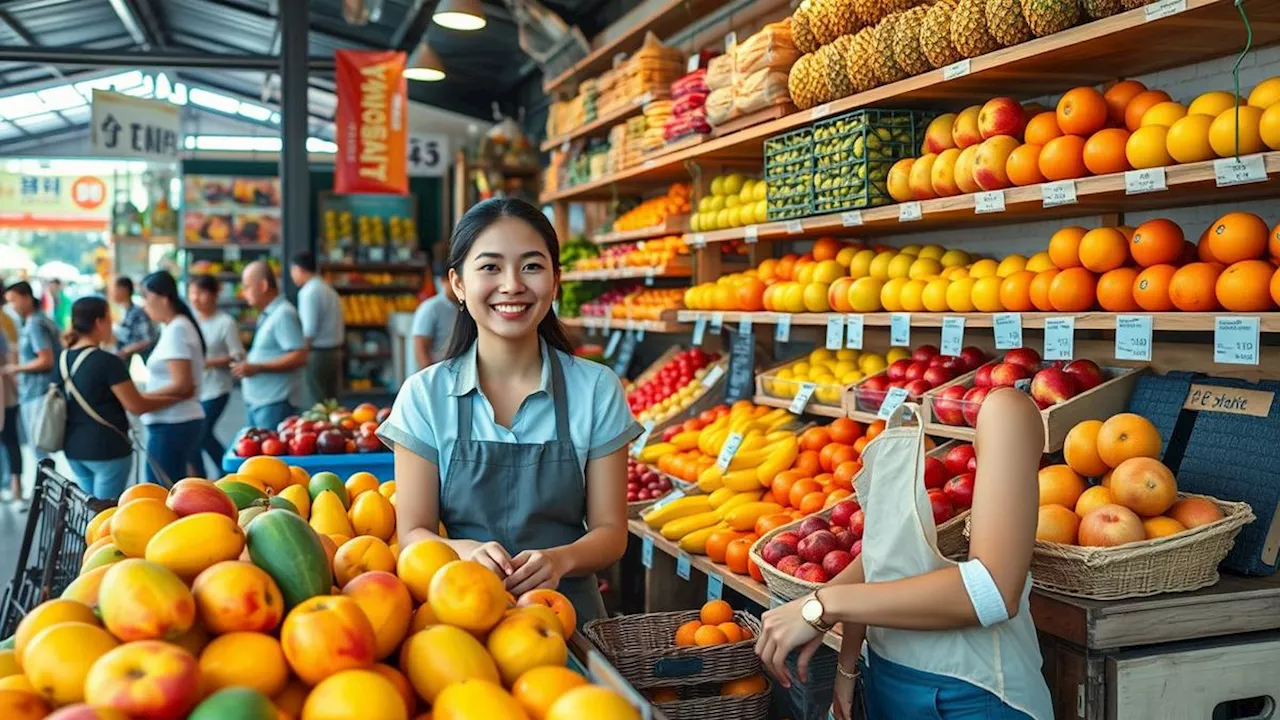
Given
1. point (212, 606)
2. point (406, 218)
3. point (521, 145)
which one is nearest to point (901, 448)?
point (212, 606)

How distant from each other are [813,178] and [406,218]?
31.1ft

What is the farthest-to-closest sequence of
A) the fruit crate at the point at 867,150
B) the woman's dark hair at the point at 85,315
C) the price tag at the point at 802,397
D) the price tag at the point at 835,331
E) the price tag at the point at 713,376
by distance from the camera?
the woman's dark hair at the point at 85,315 < the price tag at the point at 713,376 < the price tag at the point at 802,397 < the price tag at the point at 835,331 < the fruit crate at the point at 867,150

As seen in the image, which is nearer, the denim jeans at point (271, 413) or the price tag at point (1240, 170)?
the price tag at point (1240, 170)

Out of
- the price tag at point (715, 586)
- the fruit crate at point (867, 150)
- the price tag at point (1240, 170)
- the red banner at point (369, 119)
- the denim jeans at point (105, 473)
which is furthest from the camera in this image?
the red banner at point (369, 119)

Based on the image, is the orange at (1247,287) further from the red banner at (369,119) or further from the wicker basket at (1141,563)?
the red banner at (369,119)

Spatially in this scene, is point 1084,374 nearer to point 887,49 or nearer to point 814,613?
point 887,49

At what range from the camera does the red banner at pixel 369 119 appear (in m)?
8.51

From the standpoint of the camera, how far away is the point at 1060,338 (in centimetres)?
290

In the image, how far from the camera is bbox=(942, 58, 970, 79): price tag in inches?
124

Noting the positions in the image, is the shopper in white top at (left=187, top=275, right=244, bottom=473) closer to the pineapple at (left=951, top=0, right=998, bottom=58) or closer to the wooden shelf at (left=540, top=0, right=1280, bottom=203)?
the wooden shelf at (left=540, top=0, right=1280, bottom=203)

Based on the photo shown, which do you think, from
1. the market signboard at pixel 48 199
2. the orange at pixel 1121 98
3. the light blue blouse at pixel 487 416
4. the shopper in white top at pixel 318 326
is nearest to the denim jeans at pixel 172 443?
the shopper in white top at pixel 318 326

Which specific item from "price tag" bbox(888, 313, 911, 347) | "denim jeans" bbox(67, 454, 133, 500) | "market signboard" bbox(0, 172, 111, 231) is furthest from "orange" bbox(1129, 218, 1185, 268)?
"market signboard" bbox(0, 172, 111, 231)

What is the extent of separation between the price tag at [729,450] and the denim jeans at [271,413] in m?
3.93

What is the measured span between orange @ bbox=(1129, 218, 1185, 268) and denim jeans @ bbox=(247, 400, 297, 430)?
214 inches
